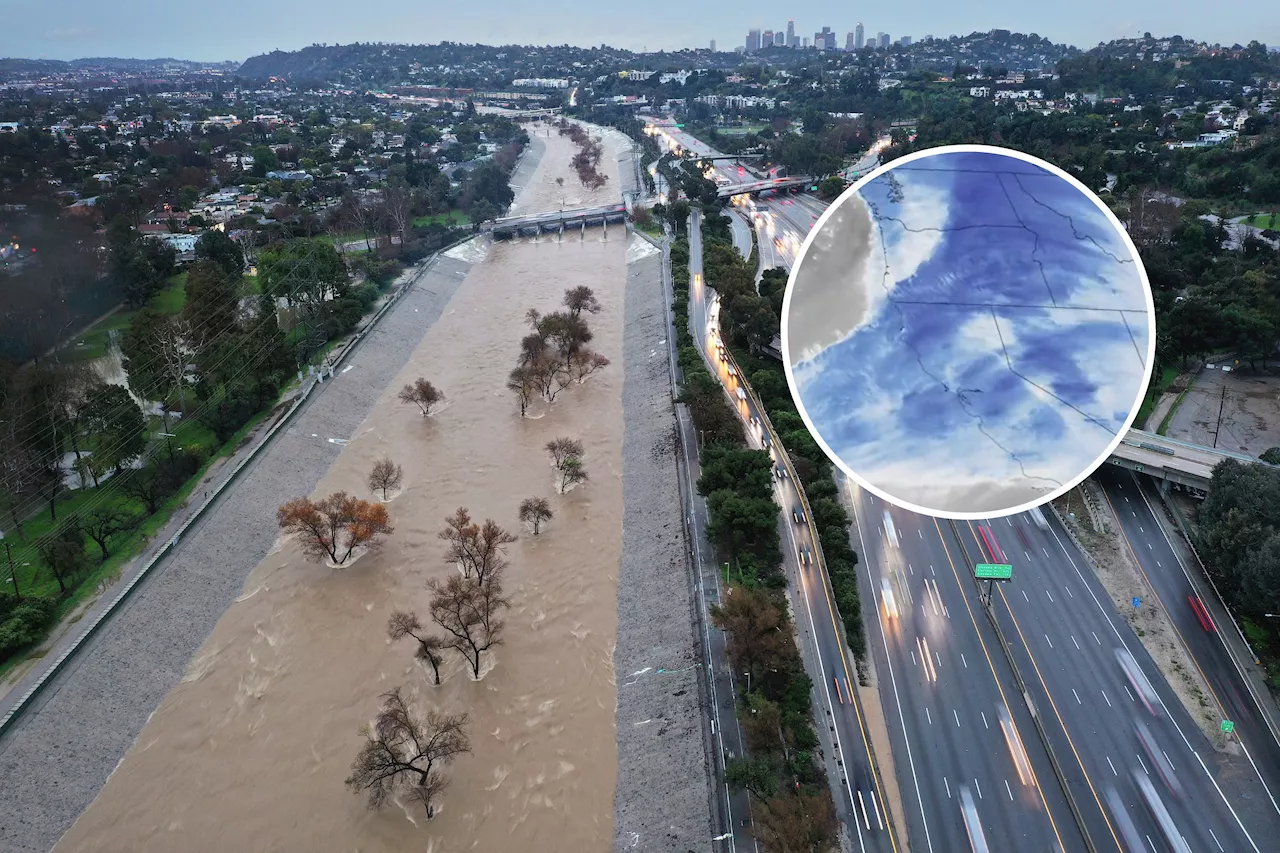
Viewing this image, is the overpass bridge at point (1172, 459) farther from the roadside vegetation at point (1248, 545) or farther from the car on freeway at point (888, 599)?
the car on freeway at point (888, 599)

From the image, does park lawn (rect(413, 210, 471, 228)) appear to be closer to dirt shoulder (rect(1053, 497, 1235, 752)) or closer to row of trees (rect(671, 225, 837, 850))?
row of trees (rect(671, 225, 837, 850))

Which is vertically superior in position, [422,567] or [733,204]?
[733,204]

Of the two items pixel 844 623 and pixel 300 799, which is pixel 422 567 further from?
pixel 844 623

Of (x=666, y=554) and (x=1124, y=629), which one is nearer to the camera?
(x=1124, y=629)

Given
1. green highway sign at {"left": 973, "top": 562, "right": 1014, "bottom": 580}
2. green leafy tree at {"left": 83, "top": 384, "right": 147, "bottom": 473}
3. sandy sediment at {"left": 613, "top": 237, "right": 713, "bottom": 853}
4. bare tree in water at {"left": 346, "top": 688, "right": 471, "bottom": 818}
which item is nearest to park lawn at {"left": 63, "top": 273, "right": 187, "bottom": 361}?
green leafy tree at {"left": 83, "top": 384, "right": 147, "bottom": 473}

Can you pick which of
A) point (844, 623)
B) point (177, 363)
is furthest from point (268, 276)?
point (844, 623)

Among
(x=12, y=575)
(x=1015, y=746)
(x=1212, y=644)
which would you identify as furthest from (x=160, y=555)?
(x=1212, y=644)

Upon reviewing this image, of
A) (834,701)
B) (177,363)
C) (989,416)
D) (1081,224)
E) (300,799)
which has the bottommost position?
(300,799)
